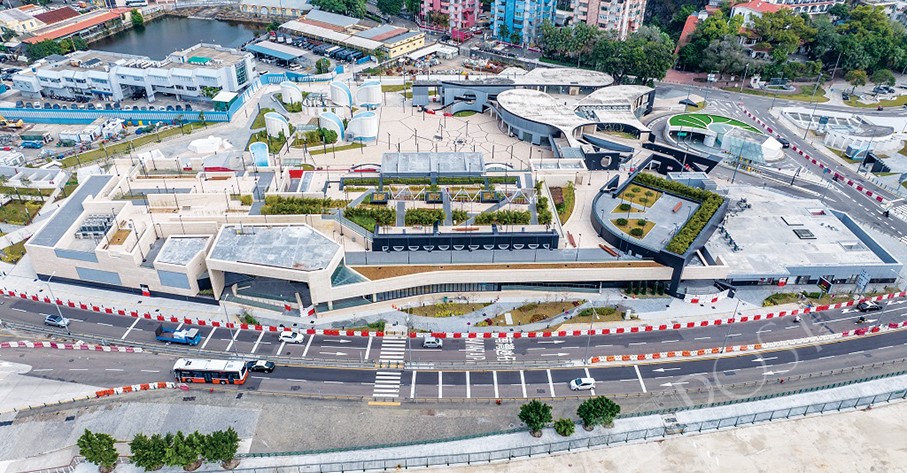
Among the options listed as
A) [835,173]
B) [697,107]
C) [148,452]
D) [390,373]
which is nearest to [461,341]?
[390,373]

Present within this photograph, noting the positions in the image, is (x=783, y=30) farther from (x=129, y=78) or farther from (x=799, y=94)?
(x=129, y=78)

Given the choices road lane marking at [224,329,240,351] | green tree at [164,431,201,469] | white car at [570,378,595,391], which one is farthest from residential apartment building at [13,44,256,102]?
white car at [570,378,595,391]

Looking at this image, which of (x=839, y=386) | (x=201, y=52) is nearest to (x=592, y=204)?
(x=839, y=386)

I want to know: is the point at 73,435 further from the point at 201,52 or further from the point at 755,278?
the point at 201,52

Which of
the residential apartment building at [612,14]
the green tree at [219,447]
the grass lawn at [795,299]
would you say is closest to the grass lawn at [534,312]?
the grass lawn at [795,299]

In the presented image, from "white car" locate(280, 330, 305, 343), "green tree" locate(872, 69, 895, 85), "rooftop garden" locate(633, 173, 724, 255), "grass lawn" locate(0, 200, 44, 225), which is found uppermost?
"green tree" locate(872, 69, 895, 85)

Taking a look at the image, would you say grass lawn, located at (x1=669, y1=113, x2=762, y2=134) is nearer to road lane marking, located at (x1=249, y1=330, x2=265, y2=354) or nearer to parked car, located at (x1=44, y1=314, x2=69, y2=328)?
road lane marking, located at (x1=249, y1=330, x2=265, y2=354)

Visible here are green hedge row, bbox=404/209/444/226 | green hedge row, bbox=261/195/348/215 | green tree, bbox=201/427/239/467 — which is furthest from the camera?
green hedge row, bbox=261/195/348/215
